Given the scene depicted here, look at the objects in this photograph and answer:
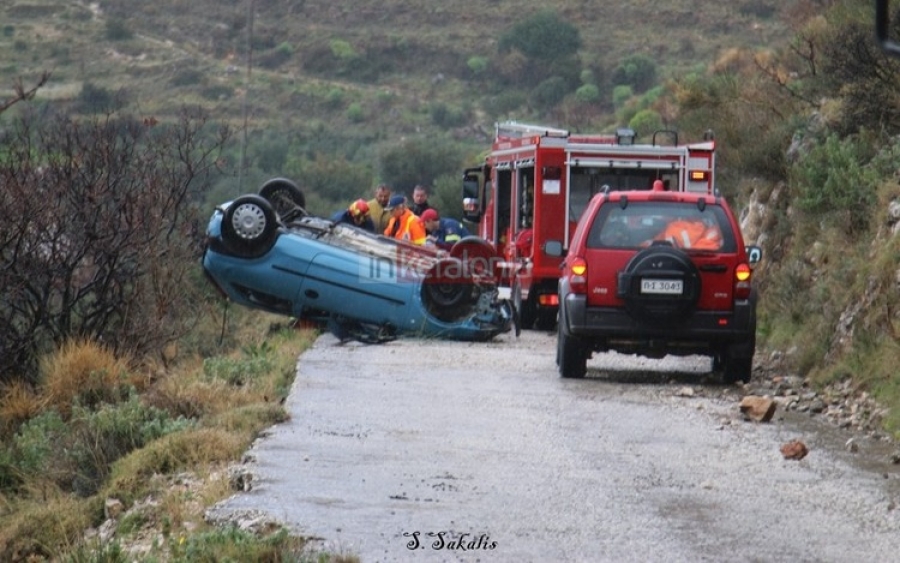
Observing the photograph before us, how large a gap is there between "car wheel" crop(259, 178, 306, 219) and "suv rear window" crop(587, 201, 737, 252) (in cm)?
735

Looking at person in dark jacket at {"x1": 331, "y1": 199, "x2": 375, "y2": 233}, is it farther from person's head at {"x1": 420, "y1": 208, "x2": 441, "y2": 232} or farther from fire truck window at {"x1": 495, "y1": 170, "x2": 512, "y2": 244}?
fire truck window at {"x1": 495, "y1": 170, "x2": 512, "y2": 244}

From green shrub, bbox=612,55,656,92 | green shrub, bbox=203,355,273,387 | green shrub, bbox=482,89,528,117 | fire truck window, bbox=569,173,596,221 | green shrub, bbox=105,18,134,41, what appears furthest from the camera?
green shrub, bbox=105,18,134,41

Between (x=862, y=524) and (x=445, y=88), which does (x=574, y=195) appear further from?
(x=445, y=88)

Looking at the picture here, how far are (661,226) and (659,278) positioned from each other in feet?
2.36

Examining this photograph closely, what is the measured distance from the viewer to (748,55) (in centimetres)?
3834

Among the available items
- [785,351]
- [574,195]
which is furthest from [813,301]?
[574,195]

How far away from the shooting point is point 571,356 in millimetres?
15406

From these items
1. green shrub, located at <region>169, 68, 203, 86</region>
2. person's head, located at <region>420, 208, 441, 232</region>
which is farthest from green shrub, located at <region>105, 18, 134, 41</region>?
person's head, located at <region>420, 208, 441, 232</region>

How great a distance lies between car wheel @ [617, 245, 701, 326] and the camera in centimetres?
1477

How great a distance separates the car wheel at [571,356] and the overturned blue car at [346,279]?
3.86 m

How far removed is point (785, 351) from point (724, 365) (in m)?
2.11

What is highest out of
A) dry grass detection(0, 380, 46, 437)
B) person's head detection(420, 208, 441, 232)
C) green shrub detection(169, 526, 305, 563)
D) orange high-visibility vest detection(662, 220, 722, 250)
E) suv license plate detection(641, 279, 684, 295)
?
orange high-visibility vest detection(662, 220, 722, 250)

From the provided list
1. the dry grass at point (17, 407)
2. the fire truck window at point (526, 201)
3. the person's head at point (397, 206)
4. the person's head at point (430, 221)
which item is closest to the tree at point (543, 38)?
the person's head at point (430, 221)

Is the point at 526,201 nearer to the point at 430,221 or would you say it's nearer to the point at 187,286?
the point at 430,221
